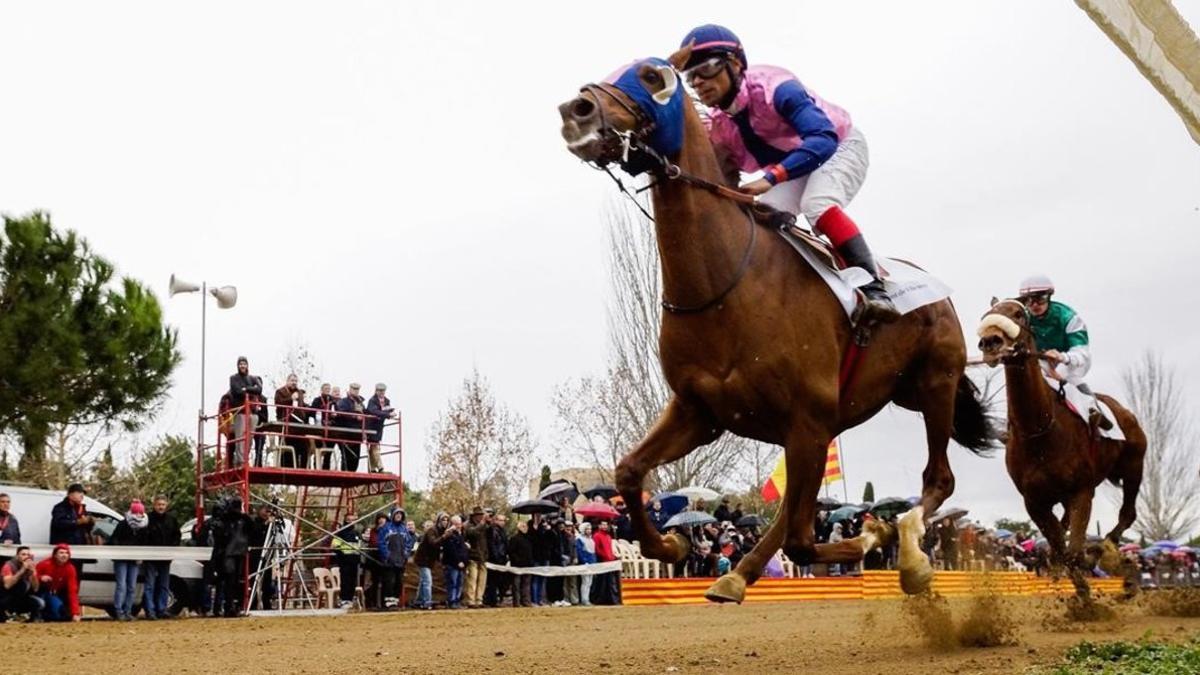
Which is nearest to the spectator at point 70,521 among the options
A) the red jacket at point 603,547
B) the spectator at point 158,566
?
the spectator at point 158,566

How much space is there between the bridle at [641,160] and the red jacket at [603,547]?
54.0 feet

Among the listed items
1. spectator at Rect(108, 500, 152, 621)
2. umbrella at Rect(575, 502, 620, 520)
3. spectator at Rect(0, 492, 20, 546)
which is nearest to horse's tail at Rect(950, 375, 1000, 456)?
spectator at Rect(108, 500, 152, 621)

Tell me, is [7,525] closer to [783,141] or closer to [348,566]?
[348,566]

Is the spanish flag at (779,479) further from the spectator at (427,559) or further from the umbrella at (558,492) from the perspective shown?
the spectator at (427,559)

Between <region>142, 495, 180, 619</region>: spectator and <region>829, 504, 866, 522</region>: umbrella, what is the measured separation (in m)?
16.5

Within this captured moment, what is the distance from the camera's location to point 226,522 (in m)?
18.7

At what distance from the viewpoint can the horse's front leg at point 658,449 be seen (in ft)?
23.9

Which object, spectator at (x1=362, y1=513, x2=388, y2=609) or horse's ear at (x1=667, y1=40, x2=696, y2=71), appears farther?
spectator at (x1=362, y1=513, x2=388, y2=609)

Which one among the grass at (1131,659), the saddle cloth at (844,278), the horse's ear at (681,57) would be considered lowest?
the grass at (1131,659)

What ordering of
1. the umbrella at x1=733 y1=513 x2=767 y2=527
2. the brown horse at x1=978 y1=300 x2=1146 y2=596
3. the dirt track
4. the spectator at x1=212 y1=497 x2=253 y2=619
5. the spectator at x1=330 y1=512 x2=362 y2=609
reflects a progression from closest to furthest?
the dirt track
the brown horse at x1=978 y1=300 x2=1146 y2=596
the spectator at x1=212 y1=497 x2=253 y2=619
the spectator at x1=330 y1=512 x2=362 y2=609
the umbrella at x1=733 y1=513 x2=767 y2=527

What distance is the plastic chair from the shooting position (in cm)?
2319

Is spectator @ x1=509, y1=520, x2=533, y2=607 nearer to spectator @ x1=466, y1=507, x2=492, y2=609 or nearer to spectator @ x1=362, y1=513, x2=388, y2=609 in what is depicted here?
spectator @ x1=466, y1=507, x2=492, y2=609

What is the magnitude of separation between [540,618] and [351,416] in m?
7.54

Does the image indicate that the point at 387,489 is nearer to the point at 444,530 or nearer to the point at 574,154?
the point at 444,530
